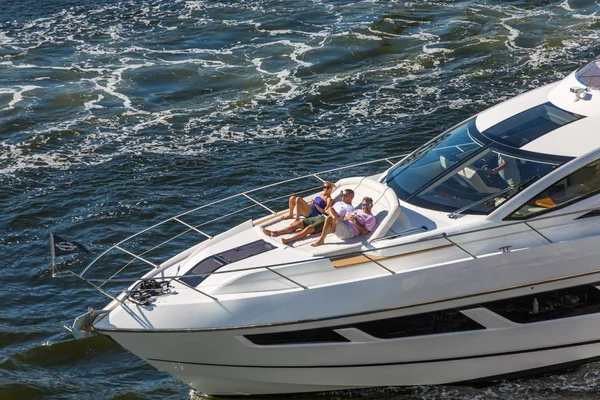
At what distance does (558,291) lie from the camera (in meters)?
10.8

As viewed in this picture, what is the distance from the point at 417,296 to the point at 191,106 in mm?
14863

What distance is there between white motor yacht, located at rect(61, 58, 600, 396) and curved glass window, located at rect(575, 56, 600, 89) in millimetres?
746

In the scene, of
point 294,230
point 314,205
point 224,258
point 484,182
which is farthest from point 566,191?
point 224,258

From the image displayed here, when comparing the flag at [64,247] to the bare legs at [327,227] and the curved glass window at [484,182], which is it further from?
the curved glass window at [484,182]

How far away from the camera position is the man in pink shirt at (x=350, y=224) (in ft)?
37.0

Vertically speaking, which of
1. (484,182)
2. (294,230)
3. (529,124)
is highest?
(529,124)

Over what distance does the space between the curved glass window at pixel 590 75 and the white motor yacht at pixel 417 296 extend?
2.45 ft

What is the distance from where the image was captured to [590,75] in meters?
12.5

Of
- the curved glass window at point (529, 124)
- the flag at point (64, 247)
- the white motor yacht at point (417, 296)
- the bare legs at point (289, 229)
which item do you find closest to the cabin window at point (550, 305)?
the white motor yacht at point (417, 296)

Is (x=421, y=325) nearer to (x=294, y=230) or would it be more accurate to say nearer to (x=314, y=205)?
(x=294, y=230)

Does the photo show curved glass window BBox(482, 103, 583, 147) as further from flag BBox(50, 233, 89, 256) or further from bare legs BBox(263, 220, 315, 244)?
flag BBox(50, 233, 89, 256)

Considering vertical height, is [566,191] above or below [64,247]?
above

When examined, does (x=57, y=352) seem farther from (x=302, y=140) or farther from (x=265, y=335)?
(x=302, y=140)

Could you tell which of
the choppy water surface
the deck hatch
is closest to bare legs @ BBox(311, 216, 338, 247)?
the deck hatch
